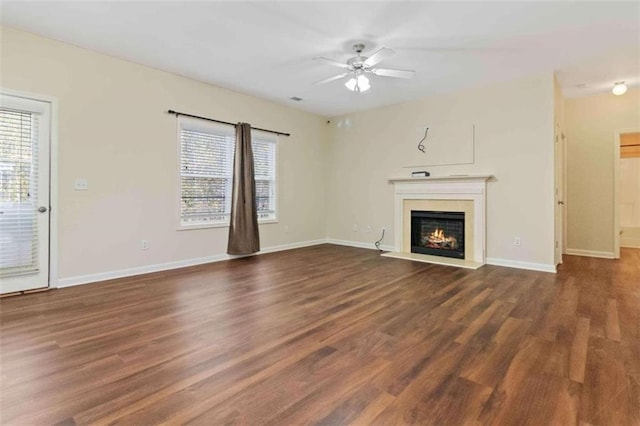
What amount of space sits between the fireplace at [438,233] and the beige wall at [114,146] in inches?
131

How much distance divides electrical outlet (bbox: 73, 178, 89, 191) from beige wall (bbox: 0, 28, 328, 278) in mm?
44

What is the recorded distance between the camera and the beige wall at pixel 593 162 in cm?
536

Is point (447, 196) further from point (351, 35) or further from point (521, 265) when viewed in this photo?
point (351, 35)

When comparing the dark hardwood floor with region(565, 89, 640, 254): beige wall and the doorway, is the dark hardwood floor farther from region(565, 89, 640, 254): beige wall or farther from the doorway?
the doorway

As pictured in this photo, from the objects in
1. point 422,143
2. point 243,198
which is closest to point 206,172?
point 243,198

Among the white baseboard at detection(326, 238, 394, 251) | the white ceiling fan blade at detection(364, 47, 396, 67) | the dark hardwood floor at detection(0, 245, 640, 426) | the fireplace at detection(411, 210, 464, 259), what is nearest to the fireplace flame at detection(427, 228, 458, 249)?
the fireplace at detection(411, 210, 464, 259)

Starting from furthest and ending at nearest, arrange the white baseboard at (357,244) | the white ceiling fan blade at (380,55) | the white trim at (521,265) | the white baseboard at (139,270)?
the white baseboard at (357,244) → the white trim at (521,265) → the white baseboard at (139,270) → the white ceiling fan blade at (380,55)

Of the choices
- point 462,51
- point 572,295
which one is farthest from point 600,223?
point 462,51

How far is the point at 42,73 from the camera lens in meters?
3.58

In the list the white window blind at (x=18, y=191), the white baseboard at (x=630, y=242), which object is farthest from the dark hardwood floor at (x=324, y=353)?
the white baseboard at (x=630, y=242)

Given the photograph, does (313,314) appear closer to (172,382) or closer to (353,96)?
(172,382)

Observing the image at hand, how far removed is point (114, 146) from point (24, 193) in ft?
3.46

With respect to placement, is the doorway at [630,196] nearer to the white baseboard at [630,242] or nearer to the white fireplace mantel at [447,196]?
Result: the white baseboard at [630,242]

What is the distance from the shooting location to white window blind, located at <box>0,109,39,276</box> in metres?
3.38
